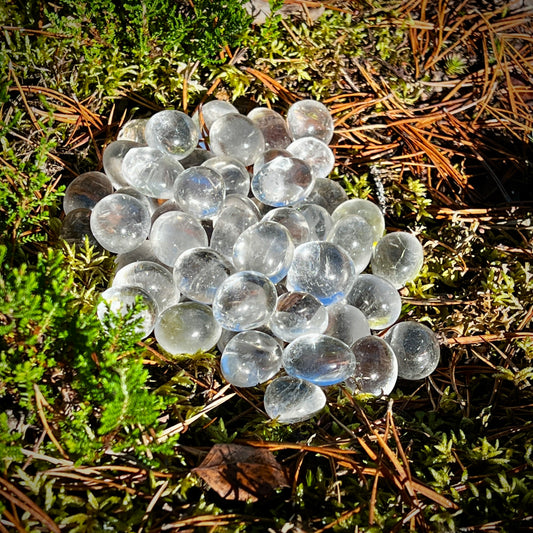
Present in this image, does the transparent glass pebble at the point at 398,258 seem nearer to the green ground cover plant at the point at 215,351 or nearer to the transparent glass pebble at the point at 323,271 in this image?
the green ground cover plant at the point at 215,351

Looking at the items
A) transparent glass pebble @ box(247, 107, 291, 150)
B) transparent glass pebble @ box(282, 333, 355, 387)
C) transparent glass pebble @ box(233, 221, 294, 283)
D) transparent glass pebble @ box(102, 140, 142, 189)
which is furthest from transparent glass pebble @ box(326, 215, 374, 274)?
transparent glass pebble @ box(102, 140, 142, 189)

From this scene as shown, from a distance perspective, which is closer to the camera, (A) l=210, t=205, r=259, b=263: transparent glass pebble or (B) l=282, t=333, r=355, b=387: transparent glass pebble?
(B) l=282, t=333, r=355, b=387: transparent glass pebble

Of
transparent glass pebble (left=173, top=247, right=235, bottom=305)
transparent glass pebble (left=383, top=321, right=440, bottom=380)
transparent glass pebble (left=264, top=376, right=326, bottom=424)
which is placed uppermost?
transparent glass pebble (left=173, top=247, right=235, bottom=305)

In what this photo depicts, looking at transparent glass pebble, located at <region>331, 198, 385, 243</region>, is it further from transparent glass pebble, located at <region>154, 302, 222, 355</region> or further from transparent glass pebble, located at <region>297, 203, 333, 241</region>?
transparent glass pebble, located at <region>154, 302, 222, 355</region>

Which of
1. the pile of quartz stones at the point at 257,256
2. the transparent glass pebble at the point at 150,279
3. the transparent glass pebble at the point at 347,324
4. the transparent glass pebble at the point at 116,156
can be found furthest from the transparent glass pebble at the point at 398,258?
the transparent glass pebble at the point at 116,156

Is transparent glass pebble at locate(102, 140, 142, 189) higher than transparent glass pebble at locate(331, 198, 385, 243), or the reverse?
transparent glass pebble at locate(102, 140, 142, 189)

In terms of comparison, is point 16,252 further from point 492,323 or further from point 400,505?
point 492,323

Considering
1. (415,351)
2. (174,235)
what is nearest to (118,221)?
(174,235)
